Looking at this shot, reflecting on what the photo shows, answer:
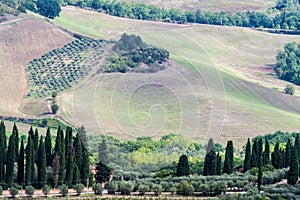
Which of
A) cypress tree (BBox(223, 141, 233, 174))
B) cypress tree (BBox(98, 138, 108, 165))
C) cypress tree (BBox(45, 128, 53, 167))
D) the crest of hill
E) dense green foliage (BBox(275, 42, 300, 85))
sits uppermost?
cypress tree (BBox(98, 138, 108, 165))

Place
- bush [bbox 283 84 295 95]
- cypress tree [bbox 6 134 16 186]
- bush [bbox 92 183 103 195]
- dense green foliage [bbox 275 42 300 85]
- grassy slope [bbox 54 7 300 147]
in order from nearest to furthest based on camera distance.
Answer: grassy slope [bbox 54 7 300 147] < bush [bbox 92 183 103 195] < cypress tree [bbox 6 134 16 186] < bush [bbox 283 84 295 95] < dense green foliage [bbox 275 42 300 85]

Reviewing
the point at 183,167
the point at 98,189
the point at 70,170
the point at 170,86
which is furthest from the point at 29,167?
the point at 170,86

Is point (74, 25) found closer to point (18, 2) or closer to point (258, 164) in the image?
point (18, 2)

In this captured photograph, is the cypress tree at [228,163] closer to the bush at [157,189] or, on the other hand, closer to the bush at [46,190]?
the bush at [157,189]

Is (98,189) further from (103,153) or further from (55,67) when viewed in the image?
(55,67)

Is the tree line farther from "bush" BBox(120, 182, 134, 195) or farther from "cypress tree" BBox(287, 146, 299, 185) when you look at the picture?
"bush" BBox(120, 182, 134, 195)

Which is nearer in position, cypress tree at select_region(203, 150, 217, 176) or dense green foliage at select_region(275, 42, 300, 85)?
cypress tree at select_region(203, 150, 217, 176)

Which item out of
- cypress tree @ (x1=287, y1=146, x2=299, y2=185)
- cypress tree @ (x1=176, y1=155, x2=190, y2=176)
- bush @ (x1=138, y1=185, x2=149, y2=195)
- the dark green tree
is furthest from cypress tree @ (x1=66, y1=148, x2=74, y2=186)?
the dark green tree

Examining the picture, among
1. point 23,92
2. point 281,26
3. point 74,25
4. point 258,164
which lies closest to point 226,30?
point 281,26
